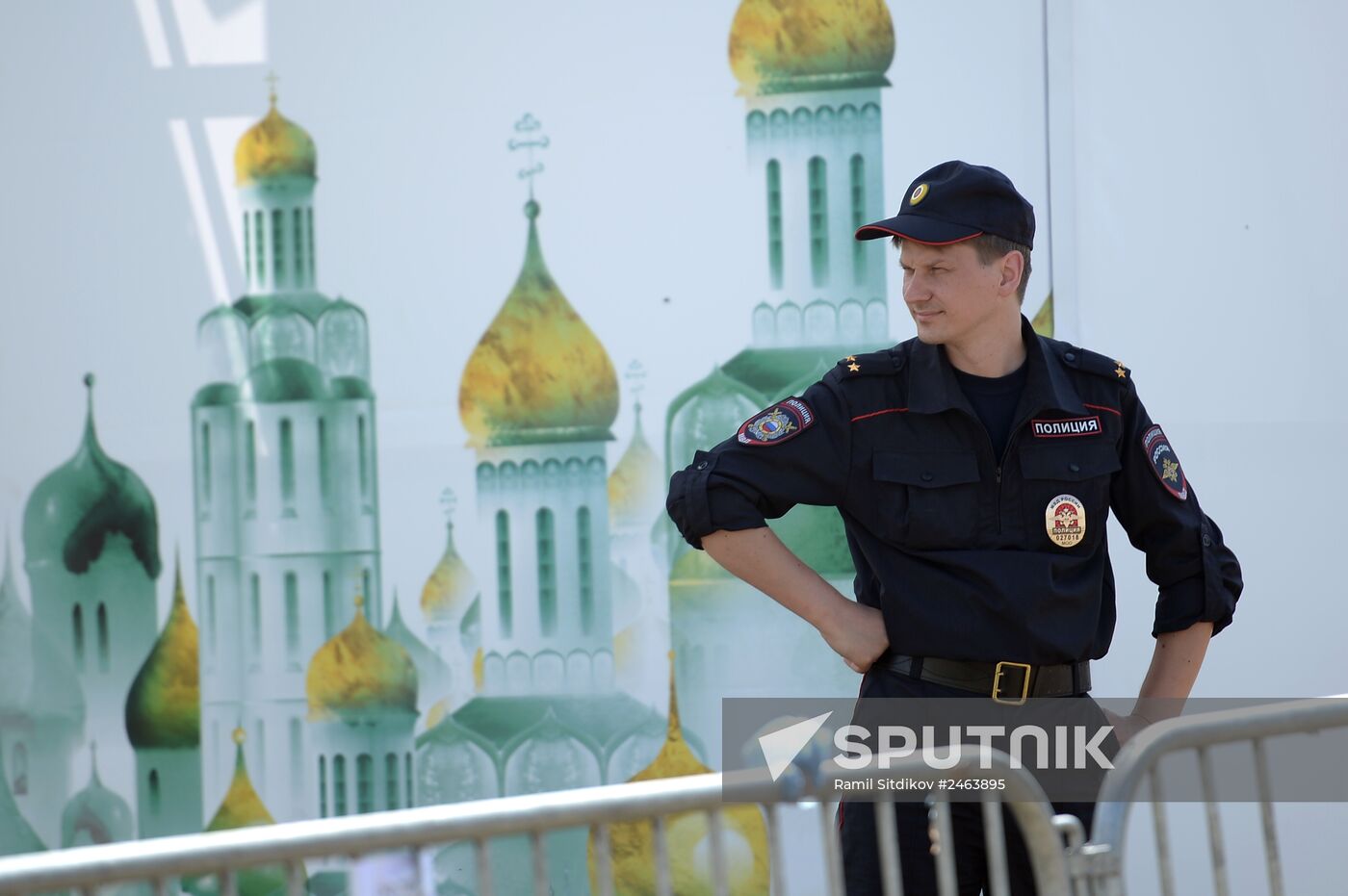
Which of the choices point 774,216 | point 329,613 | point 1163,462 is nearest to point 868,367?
point 1163,462

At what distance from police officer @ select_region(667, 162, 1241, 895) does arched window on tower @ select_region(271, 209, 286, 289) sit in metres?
1.40

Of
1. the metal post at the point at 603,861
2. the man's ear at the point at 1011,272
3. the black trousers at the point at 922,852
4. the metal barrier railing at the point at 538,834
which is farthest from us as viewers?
the man's ear at the point at 1011,272

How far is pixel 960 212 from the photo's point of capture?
205 centimetres

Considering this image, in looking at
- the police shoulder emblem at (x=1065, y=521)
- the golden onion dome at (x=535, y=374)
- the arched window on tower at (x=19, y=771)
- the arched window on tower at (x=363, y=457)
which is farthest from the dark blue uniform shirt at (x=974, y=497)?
the arched window on tower at (x=19, y=771)

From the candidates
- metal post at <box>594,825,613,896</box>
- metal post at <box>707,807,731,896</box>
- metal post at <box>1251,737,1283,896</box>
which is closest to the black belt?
metal post at <box>1251,737,1283,896</box>

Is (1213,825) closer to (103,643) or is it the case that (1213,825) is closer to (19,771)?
(103,643)

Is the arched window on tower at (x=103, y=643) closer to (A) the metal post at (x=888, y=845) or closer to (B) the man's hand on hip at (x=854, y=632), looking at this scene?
(B) the man's hand on hip at (x=854, y=632)

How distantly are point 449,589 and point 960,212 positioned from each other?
5.05 ft

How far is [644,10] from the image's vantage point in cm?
308

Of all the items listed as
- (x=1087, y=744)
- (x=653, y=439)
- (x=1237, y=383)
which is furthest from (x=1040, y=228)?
(x=1087, y=744)

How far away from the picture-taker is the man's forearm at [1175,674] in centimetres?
216

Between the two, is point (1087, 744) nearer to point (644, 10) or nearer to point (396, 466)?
point (396, 466)

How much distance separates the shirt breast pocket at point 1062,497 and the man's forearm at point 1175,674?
0.25 m

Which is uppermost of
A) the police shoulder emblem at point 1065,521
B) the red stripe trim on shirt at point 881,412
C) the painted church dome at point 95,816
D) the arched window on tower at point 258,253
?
the arched window on tower at point 258,253
